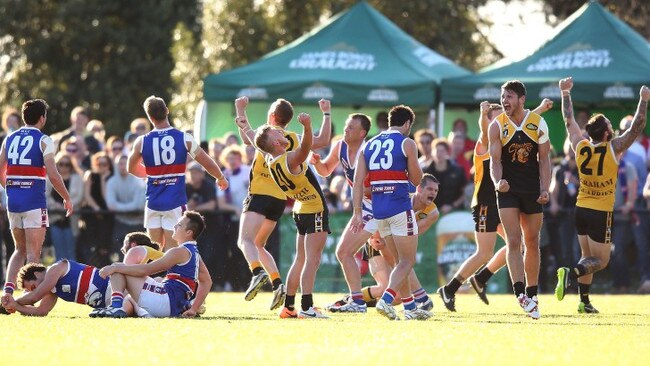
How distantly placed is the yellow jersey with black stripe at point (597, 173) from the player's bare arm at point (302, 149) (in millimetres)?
3166

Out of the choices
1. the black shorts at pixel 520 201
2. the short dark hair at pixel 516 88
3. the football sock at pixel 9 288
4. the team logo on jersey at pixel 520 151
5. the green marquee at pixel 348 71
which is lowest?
the football sock at pixel 9 288

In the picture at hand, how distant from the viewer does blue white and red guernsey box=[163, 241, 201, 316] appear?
14.0 meters

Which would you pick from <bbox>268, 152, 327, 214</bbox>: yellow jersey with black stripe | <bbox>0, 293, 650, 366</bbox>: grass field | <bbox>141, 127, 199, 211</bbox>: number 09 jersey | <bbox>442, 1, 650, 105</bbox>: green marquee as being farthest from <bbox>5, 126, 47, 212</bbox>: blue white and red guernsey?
<bbox>442, 1, 650, 105</bbox>: green marquee

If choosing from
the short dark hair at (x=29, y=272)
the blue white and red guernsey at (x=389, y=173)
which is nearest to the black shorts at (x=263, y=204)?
the blue white and red guernsey at (x=389, y=173)

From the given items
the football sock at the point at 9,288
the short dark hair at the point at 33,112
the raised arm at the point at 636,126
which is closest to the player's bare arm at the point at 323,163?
the short dark hair at the point at 33,112

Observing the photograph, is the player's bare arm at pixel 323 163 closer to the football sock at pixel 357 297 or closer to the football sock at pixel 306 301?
the football sock at pixel 357 297

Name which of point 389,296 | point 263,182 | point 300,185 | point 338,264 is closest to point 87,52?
point 338,264

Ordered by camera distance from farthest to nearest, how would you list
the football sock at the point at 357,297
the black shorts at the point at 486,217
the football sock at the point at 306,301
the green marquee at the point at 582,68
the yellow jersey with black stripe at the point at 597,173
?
1. the green marquee at the point at 582,68
2. the black shorts at the point at 486,217
3. the football sock at the point at 357,297
4. the yellow jersey with black stripe at the point at 597,173
5. the football sock at the point at 306,301

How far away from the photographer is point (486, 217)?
53.0 feet

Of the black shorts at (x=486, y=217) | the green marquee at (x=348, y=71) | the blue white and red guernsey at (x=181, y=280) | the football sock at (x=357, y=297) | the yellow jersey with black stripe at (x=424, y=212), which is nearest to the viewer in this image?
the blue white and red guernsey at (x=181, y=280)

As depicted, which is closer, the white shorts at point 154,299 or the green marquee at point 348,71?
the white shorts at point 154,299

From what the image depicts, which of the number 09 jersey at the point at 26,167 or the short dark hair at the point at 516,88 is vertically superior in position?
the short dark hair at the point at 516,88

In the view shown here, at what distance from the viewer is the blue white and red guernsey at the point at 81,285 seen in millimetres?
13828

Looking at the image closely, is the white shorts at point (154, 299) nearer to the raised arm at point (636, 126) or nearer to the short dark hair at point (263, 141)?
the short dark hair at point (263, 141)
